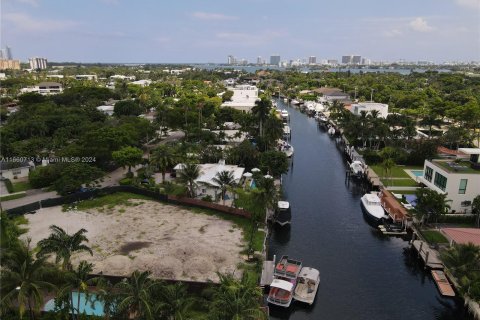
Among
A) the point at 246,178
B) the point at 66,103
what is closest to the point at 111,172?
the point at 246,178

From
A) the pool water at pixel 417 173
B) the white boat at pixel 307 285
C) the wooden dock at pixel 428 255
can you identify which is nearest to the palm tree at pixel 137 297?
the white boat at pixel 307 285

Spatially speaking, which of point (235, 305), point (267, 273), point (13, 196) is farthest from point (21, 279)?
point (13, 196)

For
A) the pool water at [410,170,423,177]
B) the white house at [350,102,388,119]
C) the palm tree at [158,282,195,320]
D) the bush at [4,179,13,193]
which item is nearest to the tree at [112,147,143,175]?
the bush at [4,179,13,193]

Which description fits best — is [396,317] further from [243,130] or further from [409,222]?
[243,130]

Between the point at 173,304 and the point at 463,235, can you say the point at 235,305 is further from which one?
the point at 463,235

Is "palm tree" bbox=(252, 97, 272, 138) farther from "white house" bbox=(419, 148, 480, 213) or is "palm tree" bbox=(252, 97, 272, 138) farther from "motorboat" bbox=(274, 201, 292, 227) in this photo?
"white house" bbox=(419, 148, 480, 213)

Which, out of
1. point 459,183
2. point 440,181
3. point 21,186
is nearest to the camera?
point 459,183
